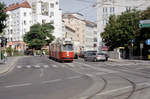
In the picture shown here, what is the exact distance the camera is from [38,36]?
9362 cm

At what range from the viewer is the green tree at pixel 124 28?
51.7 meters

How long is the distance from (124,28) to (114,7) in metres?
23.1

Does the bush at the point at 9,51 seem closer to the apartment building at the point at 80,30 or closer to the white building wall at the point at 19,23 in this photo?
the white building wall at the point at 19,23

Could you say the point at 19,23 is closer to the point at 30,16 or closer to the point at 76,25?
the point at 30,16

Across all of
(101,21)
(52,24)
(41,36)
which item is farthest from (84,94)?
(52,24)

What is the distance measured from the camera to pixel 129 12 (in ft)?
178

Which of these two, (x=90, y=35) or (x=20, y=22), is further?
(x=90, y=35)

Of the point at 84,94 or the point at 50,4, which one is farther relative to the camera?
the point at 50,4

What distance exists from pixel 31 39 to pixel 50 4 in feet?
52.8

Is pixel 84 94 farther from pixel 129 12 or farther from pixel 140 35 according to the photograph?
pixel 129 12

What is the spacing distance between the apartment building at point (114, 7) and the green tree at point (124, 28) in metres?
15.8

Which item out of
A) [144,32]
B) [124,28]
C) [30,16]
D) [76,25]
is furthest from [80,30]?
[144,32]

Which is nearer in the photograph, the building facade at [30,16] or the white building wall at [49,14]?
the white building wall at [49,14]

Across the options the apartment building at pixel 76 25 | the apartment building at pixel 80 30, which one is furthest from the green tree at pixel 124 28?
the apartment building at pixel 76 25
